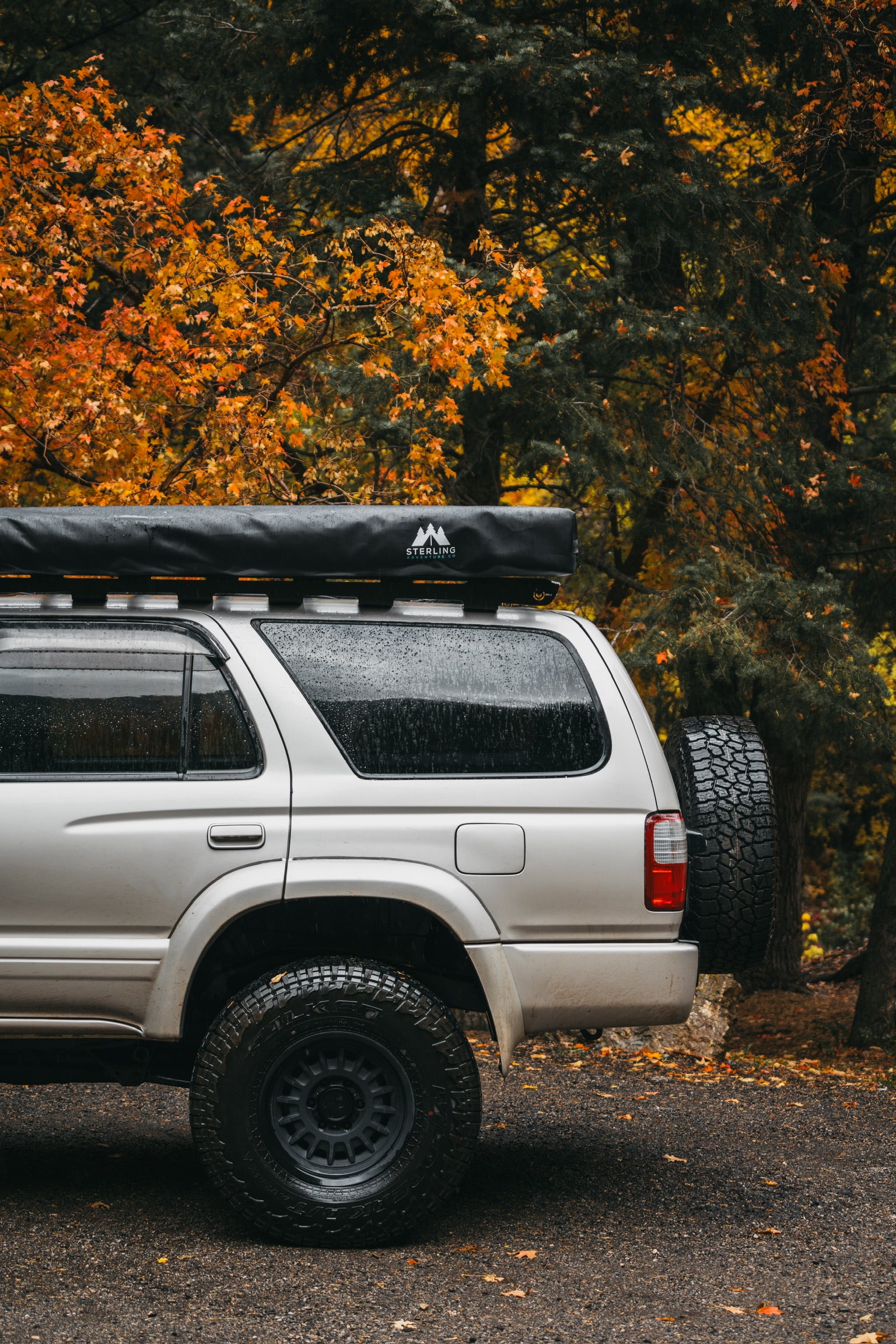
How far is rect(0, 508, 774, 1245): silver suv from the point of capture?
4336 mm

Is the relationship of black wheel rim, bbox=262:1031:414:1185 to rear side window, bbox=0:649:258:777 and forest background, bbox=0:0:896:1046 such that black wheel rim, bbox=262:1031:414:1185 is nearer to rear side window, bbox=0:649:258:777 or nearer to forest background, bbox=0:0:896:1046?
rear side window, bbox=0:649:258:777

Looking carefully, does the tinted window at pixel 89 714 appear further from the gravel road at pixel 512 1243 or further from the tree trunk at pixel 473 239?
the tree trunk at pixel 473 239

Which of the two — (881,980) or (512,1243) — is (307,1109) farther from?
(881,980)

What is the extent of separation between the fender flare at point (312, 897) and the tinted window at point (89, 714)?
47 cm

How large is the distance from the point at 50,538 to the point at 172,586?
43 cm

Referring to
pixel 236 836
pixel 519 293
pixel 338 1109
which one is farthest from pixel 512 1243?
pixel 519 293

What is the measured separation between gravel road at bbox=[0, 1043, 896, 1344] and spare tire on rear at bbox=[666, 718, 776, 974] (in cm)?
98

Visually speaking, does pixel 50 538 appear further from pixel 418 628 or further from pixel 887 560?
pixel 887 560

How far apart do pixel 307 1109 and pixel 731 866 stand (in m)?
1.64

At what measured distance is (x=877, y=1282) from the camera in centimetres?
422

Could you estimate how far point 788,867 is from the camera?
1304 centimetres

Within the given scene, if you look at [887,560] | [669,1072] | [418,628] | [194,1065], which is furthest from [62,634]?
[887,560]

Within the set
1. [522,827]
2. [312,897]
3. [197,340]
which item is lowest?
[312,897]

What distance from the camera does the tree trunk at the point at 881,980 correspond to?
980cm
